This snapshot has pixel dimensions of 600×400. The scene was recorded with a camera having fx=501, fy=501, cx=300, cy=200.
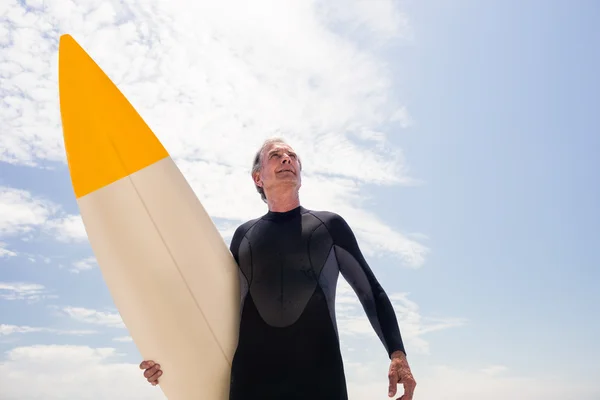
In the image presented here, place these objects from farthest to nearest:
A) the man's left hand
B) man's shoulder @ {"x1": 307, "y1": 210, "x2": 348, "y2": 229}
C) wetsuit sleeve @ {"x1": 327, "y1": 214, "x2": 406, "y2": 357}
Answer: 1. man's shoulder @ {"x1": 307, "y1": 210, "x2": 348, "y2": 229}
2. wetsuit sleeve @ {"x1": 327, "y1": 214, "x2": 406, "y2": 357}
3. the man's left hand

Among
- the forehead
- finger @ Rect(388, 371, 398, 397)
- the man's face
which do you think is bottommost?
finger @ Rect(388, 371, 398, 397)

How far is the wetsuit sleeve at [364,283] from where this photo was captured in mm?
2781

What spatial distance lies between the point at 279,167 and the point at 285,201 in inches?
8.6

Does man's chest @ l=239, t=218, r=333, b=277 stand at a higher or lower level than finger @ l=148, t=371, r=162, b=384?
higher

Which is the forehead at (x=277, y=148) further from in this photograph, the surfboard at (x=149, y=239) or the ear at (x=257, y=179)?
the surfboard at (x=149, y=239)

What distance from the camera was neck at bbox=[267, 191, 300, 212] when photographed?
10.4ft

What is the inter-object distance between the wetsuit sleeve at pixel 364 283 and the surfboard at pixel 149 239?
27.6 inches

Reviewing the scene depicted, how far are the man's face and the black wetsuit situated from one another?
0.66 feet

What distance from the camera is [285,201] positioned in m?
3.16

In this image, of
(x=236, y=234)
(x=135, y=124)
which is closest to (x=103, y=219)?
(x=135, y=124)

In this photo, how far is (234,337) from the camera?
306 centimetres

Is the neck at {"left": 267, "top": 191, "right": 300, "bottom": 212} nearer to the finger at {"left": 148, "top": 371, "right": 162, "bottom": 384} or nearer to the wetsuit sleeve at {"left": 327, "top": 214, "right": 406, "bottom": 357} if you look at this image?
the wetsuit sleeve at {"left": 327, "top": 214, "right": 406, "bottom": 357}

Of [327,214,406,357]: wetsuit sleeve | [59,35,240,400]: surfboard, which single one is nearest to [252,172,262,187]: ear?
[59,35,240,400]: surfboard

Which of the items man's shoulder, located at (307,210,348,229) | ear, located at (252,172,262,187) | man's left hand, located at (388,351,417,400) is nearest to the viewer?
man's left hand, located at (388,351,417,400)
